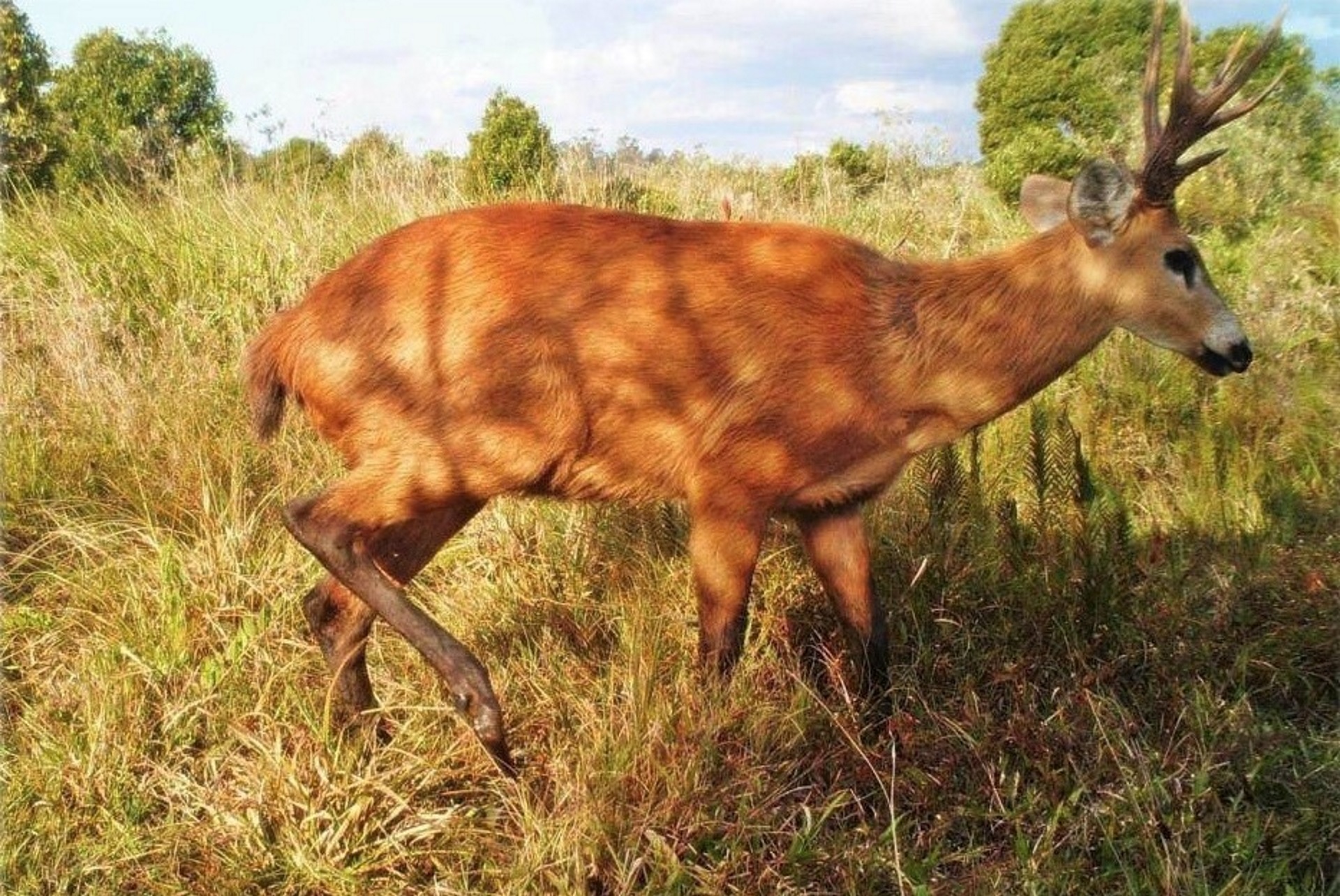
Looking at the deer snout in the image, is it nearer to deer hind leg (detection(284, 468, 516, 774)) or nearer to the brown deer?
the brown deer

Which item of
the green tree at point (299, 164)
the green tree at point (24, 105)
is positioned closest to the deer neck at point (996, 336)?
the green tree at point (299, 164)

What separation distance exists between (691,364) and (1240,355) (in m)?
1.75

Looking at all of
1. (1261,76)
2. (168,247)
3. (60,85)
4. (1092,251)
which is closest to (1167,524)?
(1092,251)

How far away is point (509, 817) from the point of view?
3051mm

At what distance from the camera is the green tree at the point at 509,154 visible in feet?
27.1

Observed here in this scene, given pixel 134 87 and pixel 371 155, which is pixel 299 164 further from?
pixel 134 87

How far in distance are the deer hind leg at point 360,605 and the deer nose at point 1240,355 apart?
8.02ft

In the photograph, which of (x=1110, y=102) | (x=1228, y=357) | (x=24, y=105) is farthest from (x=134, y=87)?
(x=1228, y=357)

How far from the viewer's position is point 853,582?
147 inches

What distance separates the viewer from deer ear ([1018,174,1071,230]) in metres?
4.16

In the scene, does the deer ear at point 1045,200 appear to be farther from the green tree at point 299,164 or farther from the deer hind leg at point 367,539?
the green tree at point 299,164

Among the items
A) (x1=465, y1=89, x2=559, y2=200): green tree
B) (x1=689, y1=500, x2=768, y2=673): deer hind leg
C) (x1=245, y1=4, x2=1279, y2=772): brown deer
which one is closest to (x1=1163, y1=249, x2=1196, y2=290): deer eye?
(x1=245, y1=4, x2=1279, y2=772): brown deer

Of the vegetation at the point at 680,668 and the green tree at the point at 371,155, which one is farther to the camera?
the green tree at the point at 371,155

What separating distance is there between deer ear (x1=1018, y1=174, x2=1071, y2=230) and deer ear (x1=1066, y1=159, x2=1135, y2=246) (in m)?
0.49
